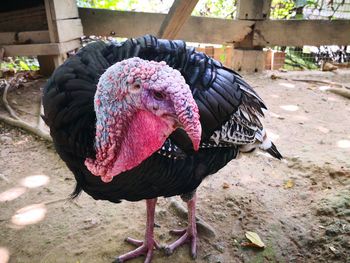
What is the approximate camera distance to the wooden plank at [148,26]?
5406 millimetres

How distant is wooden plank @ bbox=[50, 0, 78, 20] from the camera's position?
4.36 m

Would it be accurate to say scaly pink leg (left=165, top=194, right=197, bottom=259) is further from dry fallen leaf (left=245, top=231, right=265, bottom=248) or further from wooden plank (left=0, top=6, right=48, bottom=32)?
wooden plank (left=0, top=6, right=48, bottom=32)

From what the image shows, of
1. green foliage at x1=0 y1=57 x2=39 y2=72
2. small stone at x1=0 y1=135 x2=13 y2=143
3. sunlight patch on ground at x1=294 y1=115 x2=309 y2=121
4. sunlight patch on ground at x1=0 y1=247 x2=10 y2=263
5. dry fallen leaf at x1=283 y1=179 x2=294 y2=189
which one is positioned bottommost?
sunlight patch on ground at x1=0 y1=247 x2=10 y2=263

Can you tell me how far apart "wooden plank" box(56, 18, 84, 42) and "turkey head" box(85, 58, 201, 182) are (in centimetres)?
319

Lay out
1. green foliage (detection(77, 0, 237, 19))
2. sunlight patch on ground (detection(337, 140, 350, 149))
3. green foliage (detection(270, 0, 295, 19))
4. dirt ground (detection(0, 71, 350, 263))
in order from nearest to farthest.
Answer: dirt ground (detection(0, 71, 350, 263)), sunlight patch on ground (detection(337, 140, 350, 149)), green foliage (detection(270, 0, 295, 19)), green foliage (detection(77, 0, 237, 19))

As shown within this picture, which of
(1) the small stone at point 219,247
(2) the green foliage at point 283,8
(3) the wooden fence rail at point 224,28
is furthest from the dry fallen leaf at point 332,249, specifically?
(2) the green foliage at point 283,8

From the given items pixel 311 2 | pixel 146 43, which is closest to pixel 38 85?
pixel 146 43

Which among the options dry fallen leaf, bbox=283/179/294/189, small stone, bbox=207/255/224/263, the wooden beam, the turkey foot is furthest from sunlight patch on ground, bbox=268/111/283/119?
the turkey foot

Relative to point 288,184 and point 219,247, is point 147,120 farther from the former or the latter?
point 288,184

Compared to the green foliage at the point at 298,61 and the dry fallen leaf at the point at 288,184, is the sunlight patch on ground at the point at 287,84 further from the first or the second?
the dry fallen leaf at the point at 288,184

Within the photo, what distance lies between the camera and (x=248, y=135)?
2557mm

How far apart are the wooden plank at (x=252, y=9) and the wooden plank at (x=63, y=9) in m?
2.45

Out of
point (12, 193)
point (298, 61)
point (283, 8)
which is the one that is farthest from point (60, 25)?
point (298, 61)

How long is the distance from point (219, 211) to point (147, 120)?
1586 mm
